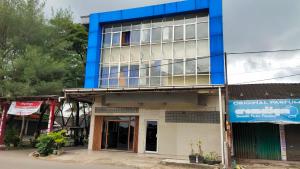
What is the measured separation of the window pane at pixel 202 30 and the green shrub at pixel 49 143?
1155 centimetres

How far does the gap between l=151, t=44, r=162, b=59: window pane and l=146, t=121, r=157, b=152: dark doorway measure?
4.85 meters

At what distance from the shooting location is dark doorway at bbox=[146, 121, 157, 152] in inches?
709

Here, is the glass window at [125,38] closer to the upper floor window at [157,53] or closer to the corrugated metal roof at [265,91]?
the upper floor window at [157,53]

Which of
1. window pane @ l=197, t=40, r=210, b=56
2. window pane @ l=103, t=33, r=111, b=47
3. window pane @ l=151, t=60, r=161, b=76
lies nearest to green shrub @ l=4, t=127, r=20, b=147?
window pane @ l=103, t=33, r=111, b=47

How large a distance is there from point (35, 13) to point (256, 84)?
19.3 m

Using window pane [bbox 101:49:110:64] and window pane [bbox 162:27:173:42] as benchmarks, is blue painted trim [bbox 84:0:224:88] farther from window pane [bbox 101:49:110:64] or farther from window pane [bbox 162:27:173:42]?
window pane [bbox 162:27:173:42]

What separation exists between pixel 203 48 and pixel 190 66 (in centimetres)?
154

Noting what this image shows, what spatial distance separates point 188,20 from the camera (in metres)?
19.6

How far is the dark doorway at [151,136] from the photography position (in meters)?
18.0

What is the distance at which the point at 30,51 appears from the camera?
20.2 meters

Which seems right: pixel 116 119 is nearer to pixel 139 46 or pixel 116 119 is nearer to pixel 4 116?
pixel 139 46

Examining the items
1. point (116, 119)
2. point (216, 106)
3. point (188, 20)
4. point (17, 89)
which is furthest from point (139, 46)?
point (17, 89)

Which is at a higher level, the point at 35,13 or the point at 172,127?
the point at 35,13

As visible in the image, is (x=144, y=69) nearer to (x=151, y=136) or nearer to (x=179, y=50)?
(x=179, y=50)
